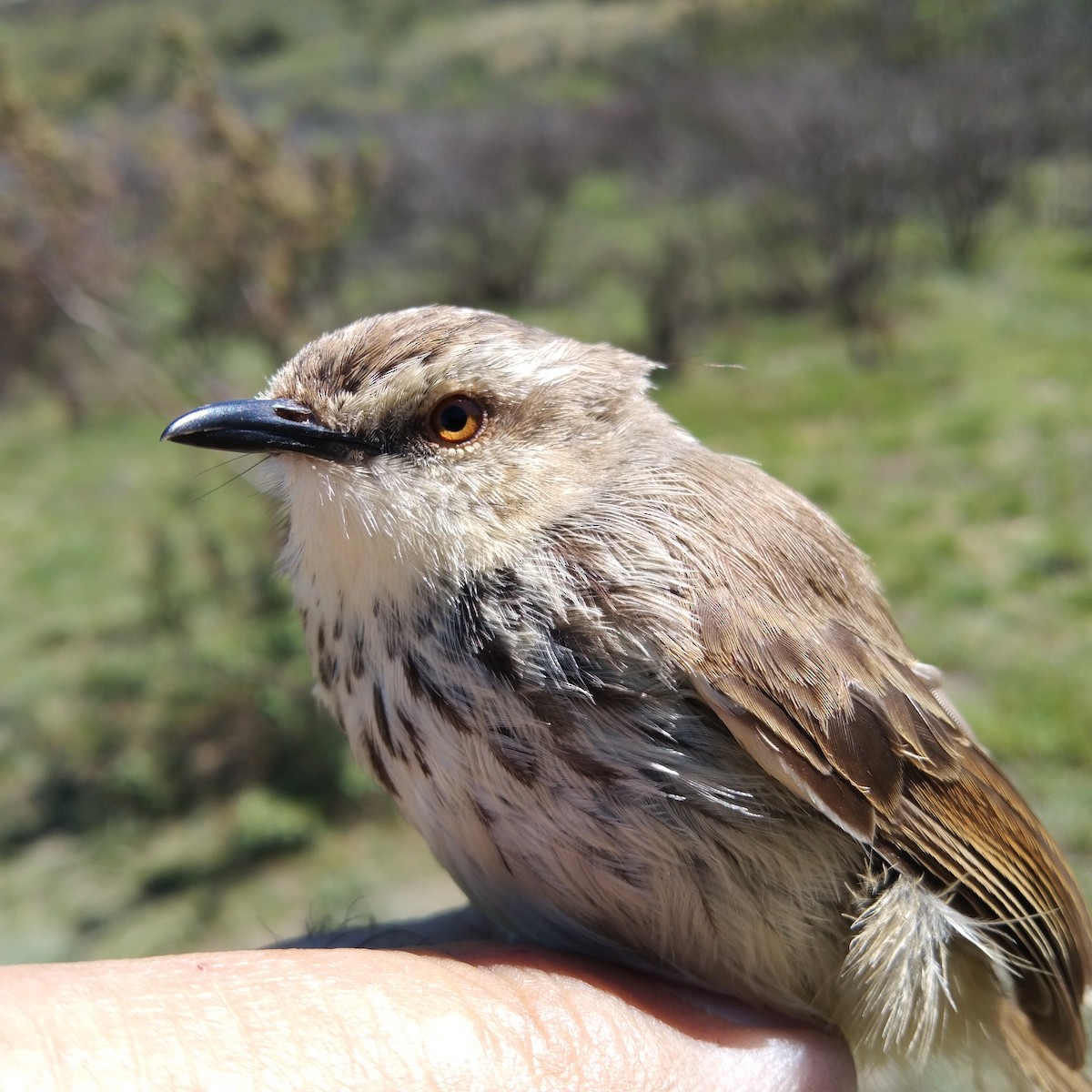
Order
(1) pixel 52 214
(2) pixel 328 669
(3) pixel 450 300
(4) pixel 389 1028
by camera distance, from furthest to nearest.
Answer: (3) pixel 450 300
(1) pixel 52 214
(2) pixel 328 669
(4) pixel 389 1028

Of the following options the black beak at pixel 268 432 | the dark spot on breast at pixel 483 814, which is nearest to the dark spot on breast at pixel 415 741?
the dark spot on breast at pixel 483 814

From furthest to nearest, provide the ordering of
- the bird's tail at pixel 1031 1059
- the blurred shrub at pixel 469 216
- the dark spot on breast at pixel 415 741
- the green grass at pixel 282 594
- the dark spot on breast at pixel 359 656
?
1. the blurred shrub at pixel 469 216
2. the green grass at pixel 282 594
3. the bird's tail at pixel 1031 1059
4. the dark spot on breast at pixel 359 656
5. the dark spot on breast at pixel 415 741

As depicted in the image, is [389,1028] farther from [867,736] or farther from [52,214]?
[52,214]

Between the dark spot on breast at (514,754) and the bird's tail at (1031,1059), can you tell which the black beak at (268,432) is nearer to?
the dark spot on breast at (514,754)

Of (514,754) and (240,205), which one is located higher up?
(240,205)

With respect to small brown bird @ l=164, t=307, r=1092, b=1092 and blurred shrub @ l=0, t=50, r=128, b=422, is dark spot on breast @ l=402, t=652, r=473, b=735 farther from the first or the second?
blurred shrub @ l=0, t=50, r=128, b=422

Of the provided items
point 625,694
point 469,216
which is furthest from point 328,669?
point 469,216

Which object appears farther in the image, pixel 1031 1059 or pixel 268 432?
pixel 1031 1059
